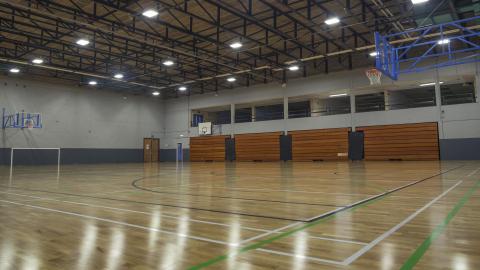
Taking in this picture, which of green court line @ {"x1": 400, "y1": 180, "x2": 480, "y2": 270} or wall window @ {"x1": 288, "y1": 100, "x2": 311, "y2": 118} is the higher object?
wall window @ {"x1": 288, "y1": 100, "x2": 311, "y2": 118}

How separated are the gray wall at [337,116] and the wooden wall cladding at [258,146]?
0.51m

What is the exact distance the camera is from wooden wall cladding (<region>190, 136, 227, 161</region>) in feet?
94.4

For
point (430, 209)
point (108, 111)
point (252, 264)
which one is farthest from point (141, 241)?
point (108, 111)

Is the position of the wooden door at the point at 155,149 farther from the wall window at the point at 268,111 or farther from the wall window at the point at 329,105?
the wall window at the point at 329,105

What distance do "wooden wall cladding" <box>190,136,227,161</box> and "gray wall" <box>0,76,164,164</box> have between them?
4578mm

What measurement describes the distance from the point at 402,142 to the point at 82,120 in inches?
938

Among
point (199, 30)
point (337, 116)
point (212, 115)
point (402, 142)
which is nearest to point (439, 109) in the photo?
point (402, 142)

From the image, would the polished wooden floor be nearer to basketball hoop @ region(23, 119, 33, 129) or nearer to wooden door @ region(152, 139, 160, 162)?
basketball hoop @ region(23, 119, 33, 129)

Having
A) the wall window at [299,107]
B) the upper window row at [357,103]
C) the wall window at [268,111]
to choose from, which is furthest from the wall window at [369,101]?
the wall window at [268,111]

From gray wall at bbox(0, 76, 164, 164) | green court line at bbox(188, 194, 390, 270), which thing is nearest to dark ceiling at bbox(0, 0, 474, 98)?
gray wall at bbox(0, 76, 164, 164)

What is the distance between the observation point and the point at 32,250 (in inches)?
110

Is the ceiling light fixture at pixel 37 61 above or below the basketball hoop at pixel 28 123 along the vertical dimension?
above

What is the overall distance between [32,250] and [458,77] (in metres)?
22.9

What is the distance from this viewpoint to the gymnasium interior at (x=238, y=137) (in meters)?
2.92
